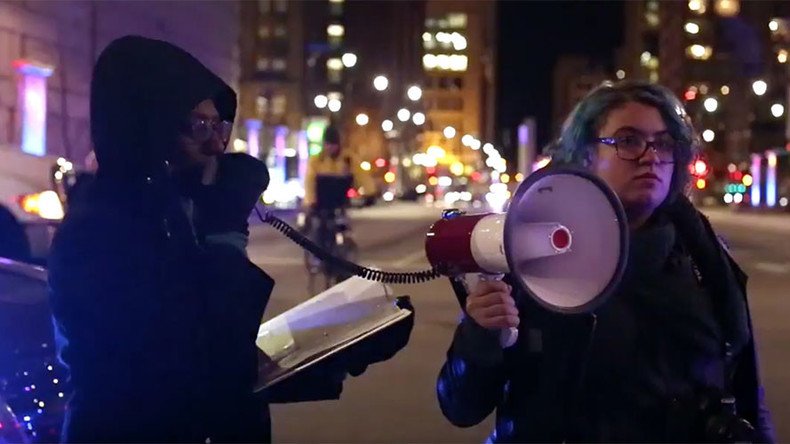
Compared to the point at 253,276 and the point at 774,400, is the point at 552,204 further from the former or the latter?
the point at 774,400

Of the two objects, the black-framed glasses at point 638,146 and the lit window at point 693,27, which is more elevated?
the lit window at point 693,27

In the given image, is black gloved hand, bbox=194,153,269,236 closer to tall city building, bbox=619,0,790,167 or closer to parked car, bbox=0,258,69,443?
parked car, bbox=0,258,69,443

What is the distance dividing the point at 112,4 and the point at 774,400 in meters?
24.2

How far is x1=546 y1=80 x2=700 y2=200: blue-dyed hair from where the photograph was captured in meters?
2.93

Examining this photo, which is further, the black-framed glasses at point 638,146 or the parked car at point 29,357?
the parked car at point 29,357

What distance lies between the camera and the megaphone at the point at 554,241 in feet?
7.83

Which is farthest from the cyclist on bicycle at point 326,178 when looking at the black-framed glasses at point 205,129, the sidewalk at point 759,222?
the sidewalk at point 759,222

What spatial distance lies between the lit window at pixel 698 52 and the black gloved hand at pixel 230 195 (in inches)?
5459

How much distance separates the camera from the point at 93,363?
249 cm

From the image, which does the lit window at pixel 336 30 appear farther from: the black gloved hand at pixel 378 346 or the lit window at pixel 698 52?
the black gloved hand at pixel 378 346

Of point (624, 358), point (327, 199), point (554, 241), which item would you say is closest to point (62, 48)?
point (327, 199)

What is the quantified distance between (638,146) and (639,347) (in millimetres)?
483

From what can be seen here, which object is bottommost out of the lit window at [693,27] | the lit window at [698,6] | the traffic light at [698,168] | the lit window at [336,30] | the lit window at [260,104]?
the traffic light at [698,168]

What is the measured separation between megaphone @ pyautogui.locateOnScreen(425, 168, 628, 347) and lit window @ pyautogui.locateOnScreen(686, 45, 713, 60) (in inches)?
5464
